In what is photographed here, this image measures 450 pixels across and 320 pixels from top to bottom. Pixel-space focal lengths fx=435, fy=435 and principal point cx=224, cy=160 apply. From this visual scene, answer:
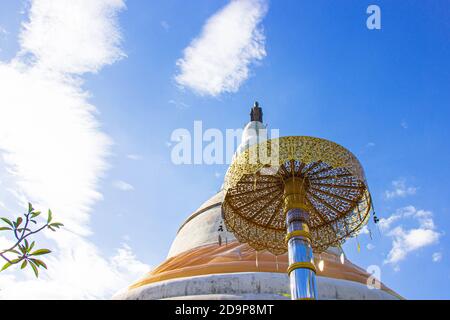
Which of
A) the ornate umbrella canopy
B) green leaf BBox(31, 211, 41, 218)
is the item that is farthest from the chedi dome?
green leaf BBox(31, 211, 41, 218)

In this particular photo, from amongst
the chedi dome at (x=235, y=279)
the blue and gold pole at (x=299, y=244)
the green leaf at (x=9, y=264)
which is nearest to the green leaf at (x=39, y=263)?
the green leaf at (x=9, y=264)

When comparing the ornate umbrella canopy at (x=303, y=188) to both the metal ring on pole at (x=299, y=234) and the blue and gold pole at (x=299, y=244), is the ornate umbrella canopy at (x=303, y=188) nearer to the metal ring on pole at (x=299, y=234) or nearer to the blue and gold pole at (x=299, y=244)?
the blue and gold pole at (x=299, y=244)

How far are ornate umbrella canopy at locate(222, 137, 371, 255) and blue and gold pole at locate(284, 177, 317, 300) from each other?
0.29 meters

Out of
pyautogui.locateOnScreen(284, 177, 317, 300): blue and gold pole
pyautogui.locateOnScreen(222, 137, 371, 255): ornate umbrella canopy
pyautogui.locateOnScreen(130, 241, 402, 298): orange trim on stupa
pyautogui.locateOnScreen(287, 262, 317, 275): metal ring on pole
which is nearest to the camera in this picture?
pyautogui.locateOnScreen(284, 177, 317, 300): blue and gold pole

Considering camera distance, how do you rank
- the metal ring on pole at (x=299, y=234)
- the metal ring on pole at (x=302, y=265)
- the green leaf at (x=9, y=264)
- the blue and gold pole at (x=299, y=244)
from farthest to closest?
the metal ring on pole at (x=299, y=234) → the metal ring on pole at (x=302, y=265) → the blue and gold pole at (x=299, y=244) → the green leaf at (x=9, y=264)

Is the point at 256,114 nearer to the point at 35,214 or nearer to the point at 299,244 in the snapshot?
the point at 299,244

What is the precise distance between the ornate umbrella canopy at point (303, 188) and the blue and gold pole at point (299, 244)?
29cm

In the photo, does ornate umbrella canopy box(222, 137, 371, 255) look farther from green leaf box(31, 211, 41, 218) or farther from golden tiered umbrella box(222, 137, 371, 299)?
green leaf box(31, 211, 41, 218)

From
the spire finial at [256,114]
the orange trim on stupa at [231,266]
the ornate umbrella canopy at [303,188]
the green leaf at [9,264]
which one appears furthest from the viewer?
the spire finial at [256,114]

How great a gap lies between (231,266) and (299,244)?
469 cm

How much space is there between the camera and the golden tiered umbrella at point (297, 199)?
6713 millimetres

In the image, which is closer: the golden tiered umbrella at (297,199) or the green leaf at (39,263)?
the green leaf at (39,263)

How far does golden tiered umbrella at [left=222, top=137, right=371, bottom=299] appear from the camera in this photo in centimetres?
671
